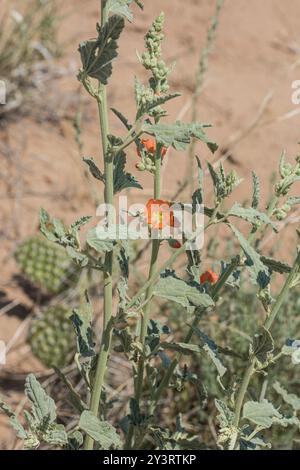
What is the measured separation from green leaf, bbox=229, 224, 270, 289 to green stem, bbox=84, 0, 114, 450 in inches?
8.1

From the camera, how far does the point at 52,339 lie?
2.30m

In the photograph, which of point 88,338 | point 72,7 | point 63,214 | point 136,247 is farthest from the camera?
point 72,7

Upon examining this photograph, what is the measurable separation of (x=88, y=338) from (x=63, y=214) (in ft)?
4.89

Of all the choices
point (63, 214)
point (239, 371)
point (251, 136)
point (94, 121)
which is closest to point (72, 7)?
point (94, 121)

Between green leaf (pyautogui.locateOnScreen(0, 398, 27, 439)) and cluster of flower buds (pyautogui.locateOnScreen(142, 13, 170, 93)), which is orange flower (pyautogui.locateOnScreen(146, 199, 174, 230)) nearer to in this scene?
cluster of flower buds (pyautogui.locateOnScreen(142, 13, 170, 93))

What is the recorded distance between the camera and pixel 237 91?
360cm

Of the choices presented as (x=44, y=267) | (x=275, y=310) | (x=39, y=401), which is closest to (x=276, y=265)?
(x=275, y=310)

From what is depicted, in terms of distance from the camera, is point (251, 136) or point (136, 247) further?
point (251, 136)

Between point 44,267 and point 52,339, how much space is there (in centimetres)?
30

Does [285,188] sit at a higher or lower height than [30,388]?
higher

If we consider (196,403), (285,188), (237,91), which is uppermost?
(237,91)

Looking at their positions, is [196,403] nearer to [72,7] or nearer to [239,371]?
[239,371]

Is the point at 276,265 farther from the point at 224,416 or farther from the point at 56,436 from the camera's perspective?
the point at 56,436

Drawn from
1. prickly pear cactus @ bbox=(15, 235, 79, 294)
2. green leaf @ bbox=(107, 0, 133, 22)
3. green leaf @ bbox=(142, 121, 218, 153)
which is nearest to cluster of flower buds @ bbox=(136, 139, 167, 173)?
green leaf @ bbox=(142, 121, 218, 153)
